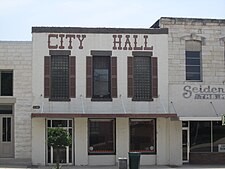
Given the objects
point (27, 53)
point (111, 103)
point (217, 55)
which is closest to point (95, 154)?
point (111, 103)

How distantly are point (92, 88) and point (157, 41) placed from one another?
4.45 m

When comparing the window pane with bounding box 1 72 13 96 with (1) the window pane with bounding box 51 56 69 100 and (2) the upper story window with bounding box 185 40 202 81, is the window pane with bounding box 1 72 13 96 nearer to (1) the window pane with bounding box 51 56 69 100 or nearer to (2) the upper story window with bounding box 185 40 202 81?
(1) the window pane with bounding box 51 56 69 100

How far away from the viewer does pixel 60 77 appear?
85.3ft

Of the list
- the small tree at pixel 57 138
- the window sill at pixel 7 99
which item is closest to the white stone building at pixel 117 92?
the window sill at pixel 7 99

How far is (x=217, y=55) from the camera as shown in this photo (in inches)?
1071

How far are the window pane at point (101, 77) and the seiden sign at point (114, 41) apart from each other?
3.09 ft

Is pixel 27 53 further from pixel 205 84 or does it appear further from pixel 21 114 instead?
pixel 205 84

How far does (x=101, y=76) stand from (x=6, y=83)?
5162 millimetres

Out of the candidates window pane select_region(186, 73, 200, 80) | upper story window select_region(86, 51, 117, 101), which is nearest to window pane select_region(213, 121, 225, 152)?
window pane select_region(186, 73, 200, 80)

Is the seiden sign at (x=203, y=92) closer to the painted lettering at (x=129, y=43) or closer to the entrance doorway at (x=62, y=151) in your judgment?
the painted lettering at (x=129, y=43)

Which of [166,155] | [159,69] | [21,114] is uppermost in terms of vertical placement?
[159,69]

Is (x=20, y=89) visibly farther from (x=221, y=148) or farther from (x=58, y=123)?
(x=221, y=148)

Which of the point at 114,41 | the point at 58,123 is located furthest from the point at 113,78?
the point at 58,123

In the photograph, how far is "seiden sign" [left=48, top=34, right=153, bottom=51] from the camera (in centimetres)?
2605
